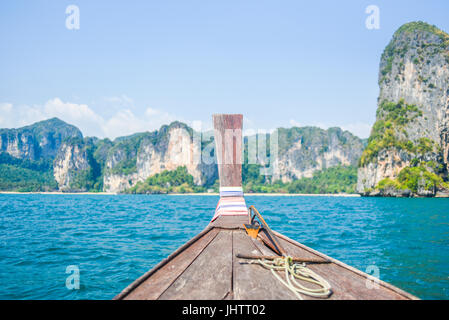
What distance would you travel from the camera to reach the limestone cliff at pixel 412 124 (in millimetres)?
67938

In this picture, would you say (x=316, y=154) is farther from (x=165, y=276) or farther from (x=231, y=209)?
(x=165, y=276)

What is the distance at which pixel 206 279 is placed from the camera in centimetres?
269

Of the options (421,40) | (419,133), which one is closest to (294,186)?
(419,133)

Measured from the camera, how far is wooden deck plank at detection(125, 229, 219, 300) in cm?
238

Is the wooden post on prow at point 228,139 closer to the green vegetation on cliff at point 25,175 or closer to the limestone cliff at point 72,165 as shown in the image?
the green vegetation on cliff at point 25,175

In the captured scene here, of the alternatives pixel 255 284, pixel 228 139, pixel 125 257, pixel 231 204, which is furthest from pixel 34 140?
pixel 255 284

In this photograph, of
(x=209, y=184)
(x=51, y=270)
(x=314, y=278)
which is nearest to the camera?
(x=314, y=278)

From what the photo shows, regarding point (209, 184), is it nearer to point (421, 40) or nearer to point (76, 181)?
point (76, 181)

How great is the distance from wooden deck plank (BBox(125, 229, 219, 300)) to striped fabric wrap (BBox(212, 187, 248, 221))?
6.92 ft

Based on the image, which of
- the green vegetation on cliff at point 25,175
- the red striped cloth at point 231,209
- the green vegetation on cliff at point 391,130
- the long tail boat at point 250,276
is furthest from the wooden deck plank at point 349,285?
the green vegetation on cliff at point 25,175

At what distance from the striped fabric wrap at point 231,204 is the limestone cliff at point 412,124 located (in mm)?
70934

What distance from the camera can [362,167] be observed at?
80500 millimetres

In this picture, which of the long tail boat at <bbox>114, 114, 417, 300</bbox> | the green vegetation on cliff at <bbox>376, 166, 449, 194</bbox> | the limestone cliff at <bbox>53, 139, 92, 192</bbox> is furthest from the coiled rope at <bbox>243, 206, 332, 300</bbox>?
the limestone cliff at <bbox>53, 139, 92, 192</bbox>

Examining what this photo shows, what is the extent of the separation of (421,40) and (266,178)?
8161 cm
